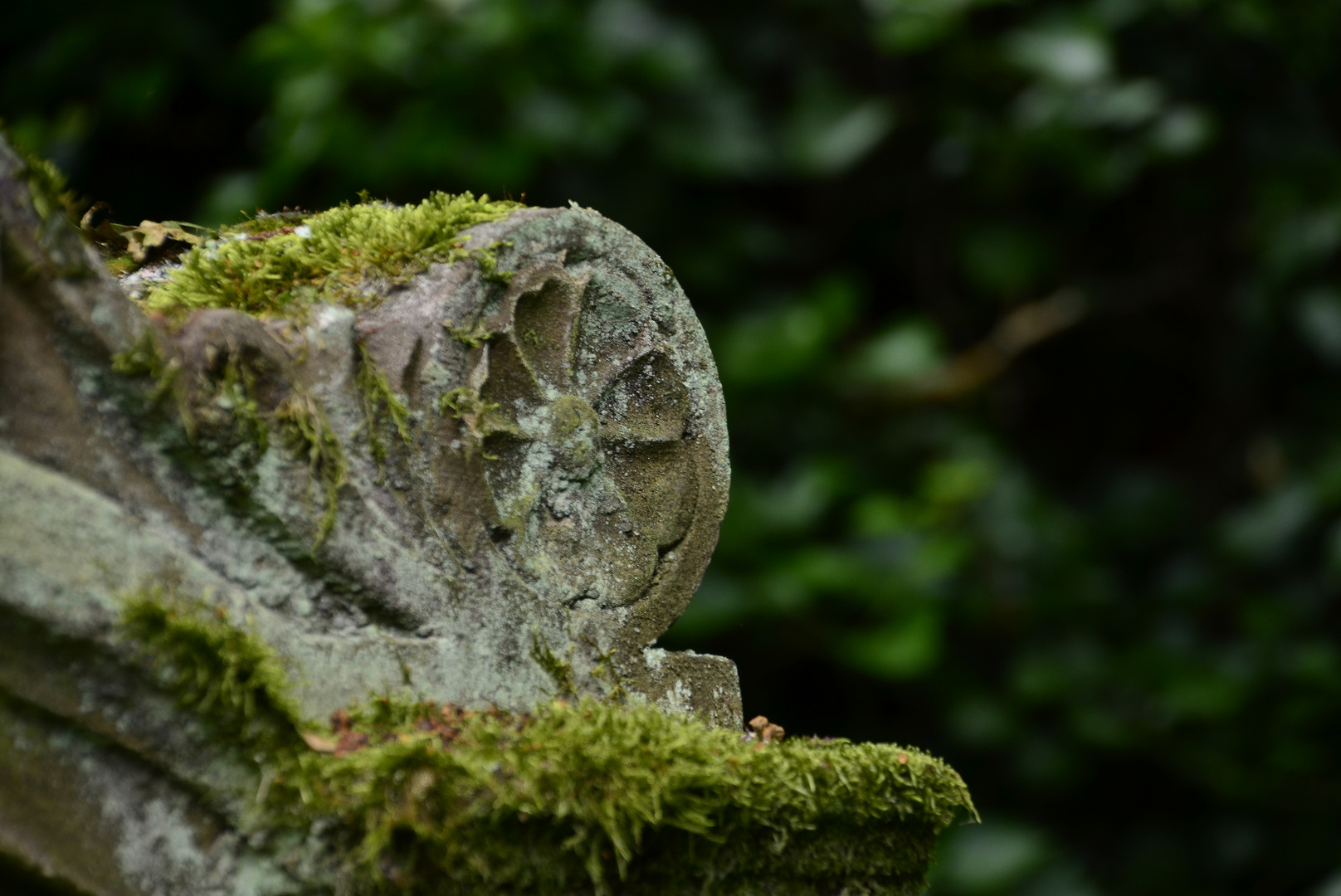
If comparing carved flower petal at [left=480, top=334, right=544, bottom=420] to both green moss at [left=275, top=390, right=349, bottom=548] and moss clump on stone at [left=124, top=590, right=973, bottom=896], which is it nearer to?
green moss at [left=275, top=390, right=349, bottom=548]

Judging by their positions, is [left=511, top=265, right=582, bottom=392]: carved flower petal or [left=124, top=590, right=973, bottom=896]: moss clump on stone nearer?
[left=124, top=590, right=973, bottom=896]: moss clump on stone

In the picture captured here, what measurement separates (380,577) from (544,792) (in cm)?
22

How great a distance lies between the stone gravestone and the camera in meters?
0.79

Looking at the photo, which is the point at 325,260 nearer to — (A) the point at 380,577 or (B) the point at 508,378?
(B) the point at 508,378

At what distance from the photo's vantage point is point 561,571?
108 centimetres

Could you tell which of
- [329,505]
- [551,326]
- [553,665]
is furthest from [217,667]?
[551,326]

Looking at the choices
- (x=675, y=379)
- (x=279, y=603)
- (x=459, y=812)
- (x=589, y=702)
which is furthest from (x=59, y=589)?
(x=675, y=379)

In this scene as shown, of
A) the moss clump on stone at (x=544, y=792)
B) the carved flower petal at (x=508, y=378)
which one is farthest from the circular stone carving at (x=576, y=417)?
the moss clump on stone at (x=544, y=792)

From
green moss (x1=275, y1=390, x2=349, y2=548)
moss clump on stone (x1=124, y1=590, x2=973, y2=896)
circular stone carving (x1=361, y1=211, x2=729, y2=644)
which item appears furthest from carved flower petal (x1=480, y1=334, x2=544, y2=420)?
moss clump on stone (x1=124, y1=590, x2=973, y2=896)

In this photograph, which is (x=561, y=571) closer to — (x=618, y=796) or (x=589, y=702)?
(x=589, y=702)

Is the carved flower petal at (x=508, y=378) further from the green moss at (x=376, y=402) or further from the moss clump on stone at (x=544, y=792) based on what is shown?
the moss clump on stone at (x=544, y=792)

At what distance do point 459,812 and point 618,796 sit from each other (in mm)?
109

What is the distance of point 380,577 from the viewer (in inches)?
37.5

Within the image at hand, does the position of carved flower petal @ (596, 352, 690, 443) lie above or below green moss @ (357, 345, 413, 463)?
above
